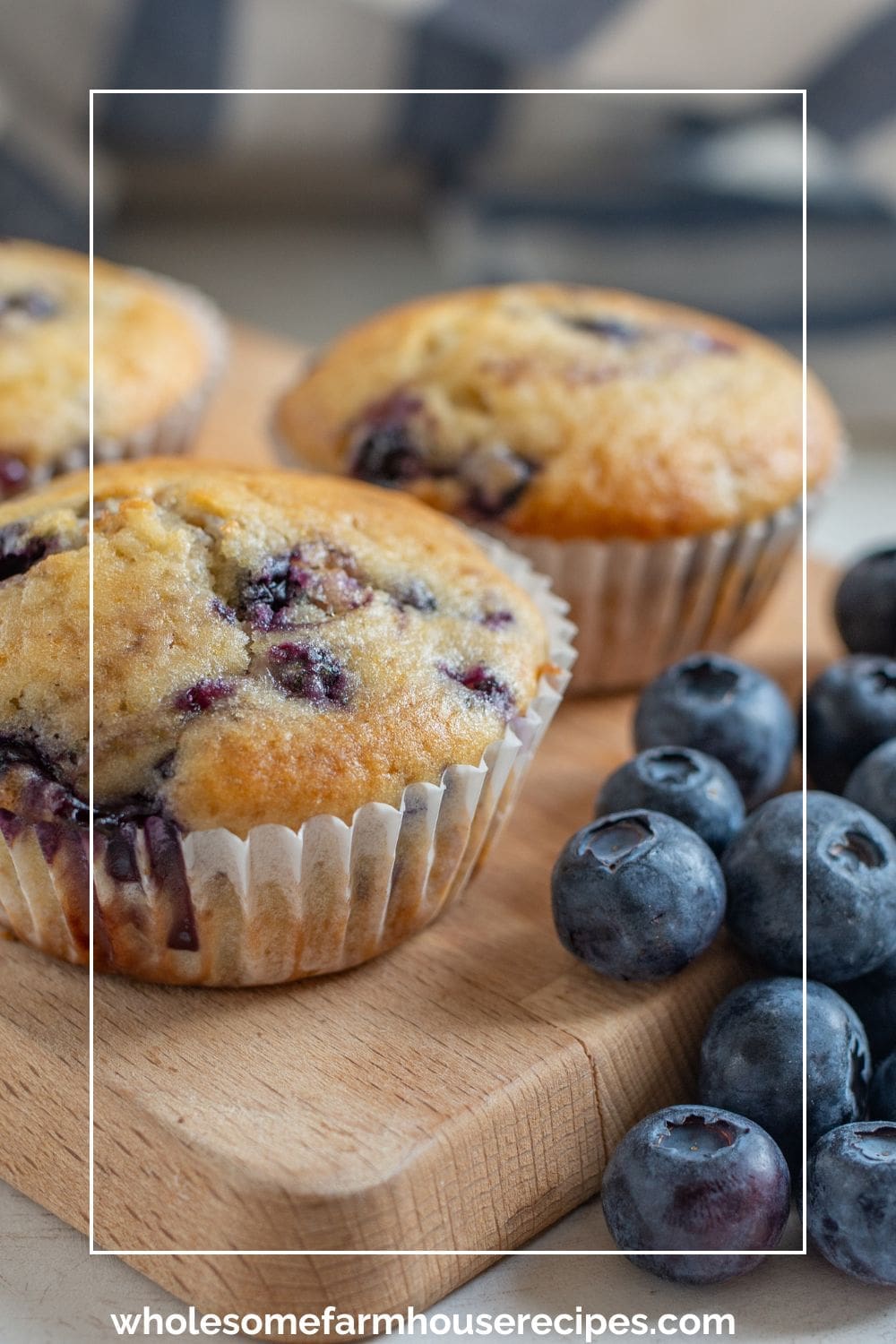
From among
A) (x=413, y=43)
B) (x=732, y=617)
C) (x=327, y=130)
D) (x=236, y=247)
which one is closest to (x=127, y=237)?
(x=236, y=247)

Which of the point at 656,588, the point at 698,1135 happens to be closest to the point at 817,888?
the point at 698,1135

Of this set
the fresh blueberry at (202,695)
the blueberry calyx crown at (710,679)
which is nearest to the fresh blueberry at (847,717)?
the blueberry calyx crown at (710,679)

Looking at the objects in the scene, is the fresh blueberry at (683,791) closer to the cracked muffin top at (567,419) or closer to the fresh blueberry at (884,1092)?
the fresh blueberry at (884,1092)

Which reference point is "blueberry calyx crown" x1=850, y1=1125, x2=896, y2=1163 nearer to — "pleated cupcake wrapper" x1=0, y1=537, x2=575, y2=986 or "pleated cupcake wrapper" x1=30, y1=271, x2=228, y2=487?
"pleated cupcake wrapper" x1=0, y1=537, x2=575, y2=986

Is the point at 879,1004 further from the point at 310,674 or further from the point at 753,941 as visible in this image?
the point at 310,674

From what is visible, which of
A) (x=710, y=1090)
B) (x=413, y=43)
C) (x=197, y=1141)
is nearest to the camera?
(x=197, y=1141)

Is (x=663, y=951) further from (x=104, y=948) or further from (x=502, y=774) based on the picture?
(x=104, y=948)

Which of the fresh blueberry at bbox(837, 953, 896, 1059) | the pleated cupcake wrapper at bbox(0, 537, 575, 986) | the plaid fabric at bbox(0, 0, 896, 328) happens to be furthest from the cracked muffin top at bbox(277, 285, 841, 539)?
the plaid fabric at bbox(0, 0, 896, 328)
